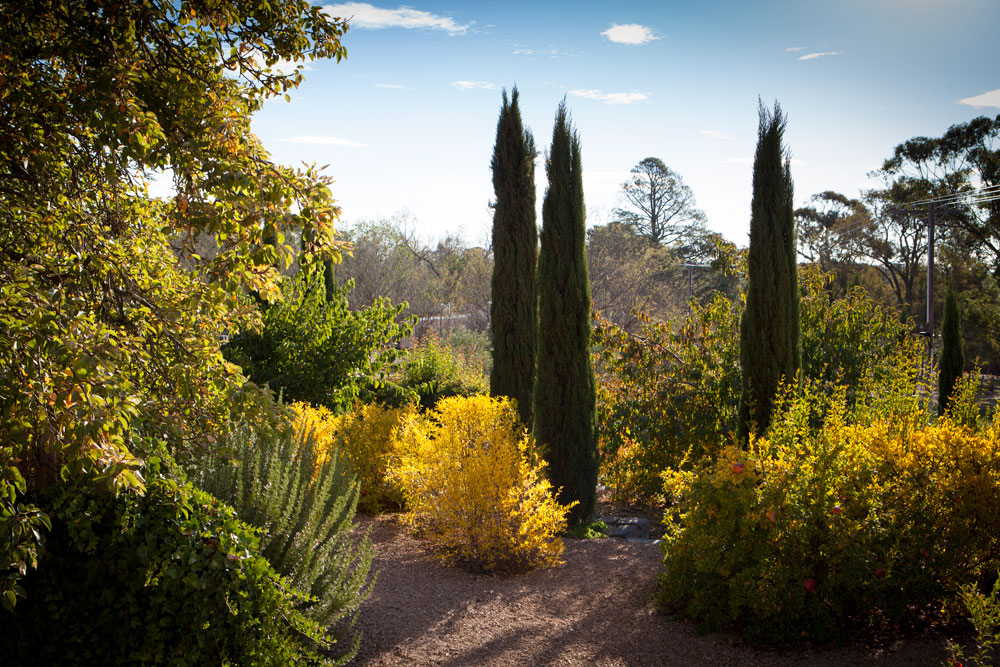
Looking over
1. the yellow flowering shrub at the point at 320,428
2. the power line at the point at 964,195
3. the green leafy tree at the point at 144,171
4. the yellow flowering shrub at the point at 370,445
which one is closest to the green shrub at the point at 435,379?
the yellow flowering shrub at the point at 370,445

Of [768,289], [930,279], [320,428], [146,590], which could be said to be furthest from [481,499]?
[930,279]

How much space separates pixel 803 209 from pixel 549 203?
30.4 m

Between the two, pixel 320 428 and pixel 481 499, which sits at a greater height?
pixel 320 428

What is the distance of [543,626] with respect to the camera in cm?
418

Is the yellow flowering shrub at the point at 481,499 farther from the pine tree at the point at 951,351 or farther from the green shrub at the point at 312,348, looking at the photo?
the pine tree at the point at 951,351

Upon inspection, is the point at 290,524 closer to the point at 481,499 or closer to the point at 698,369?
the point at 481,499

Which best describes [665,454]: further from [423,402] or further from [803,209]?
[803,209]

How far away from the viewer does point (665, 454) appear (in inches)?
326

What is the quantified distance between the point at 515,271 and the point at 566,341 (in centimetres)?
221

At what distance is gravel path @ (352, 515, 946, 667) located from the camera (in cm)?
368

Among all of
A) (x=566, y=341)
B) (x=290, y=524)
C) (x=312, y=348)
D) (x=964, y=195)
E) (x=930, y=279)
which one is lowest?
(x=290, y=524)

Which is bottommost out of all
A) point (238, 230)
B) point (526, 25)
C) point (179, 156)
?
point (238, 230)

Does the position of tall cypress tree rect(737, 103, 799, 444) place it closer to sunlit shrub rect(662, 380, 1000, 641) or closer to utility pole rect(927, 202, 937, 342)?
sunlit shrub rect(662, 380, 1000, 641)

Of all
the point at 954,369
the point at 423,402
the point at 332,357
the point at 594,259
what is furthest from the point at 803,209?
the point at 332,357
